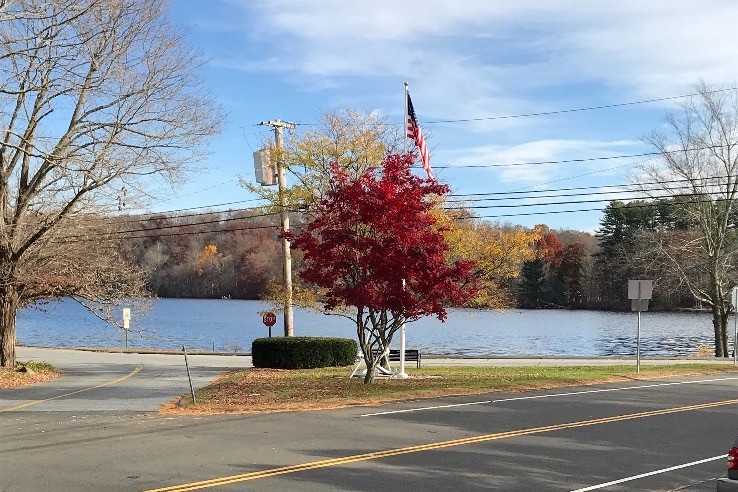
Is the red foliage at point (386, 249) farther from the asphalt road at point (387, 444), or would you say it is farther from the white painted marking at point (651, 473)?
the white painted marking at point (651, 473)

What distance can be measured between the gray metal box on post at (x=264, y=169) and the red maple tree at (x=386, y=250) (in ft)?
29.9

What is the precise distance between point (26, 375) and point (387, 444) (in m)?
15.9

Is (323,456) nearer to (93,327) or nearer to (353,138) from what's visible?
(353,138)

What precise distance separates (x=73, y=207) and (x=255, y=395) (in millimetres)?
9470

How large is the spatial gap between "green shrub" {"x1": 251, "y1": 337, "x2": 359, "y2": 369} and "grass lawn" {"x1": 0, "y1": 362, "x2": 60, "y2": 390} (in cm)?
680

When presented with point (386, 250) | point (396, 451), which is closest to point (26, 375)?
point (386, 250)

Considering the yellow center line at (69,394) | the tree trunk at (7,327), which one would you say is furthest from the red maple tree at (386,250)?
the tree trunk at (7,327)

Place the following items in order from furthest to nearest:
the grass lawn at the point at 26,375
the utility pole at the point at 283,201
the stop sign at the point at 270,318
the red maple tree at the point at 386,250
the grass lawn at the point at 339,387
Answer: the stop sign at the point at 270,318 < the utility pole at the point at 283,201 < the grass lawn at the point at 26,375 < the red maple tree at the point at 386,250 < the grass lawn at the point at 339,387

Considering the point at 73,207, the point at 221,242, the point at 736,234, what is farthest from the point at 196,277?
the point at 73,207

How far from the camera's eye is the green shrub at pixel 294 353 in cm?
2712

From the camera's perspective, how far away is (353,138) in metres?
26.3

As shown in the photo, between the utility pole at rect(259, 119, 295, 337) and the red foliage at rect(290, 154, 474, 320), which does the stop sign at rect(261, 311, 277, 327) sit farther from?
the red foliage at rect(290, 154, 474, 320)

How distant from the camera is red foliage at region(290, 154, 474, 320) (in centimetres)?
1758

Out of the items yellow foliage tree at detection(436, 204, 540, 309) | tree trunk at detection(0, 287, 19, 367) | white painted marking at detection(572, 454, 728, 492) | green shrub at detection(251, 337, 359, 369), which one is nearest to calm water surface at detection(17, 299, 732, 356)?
green shrub at detection(251, 337, 359, 369)
